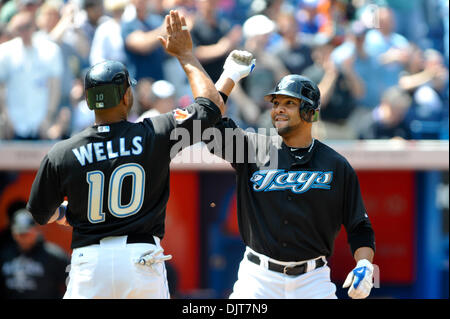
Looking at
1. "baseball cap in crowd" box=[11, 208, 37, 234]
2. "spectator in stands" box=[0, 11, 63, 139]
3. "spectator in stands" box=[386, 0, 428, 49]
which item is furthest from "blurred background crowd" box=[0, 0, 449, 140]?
"baseball cap in crowd" box=[11, 208, 37, 234]

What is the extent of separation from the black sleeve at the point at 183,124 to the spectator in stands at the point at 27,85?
3.89 metres

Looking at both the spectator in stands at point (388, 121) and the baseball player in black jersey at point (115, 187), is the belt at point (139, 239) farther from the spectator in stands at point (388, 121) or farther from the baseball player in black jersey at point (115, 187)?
the spectator in stands at point (388, 121)

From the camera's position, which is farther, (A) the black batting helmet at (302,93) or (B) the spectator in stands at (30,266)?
(B) the spectator in stands at (30,266)

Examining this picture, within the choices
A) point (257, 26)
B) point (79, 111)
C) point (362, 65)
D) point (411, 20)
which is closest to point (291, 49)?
point (257, 26)

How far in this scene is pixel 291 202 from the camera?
4.12 metres

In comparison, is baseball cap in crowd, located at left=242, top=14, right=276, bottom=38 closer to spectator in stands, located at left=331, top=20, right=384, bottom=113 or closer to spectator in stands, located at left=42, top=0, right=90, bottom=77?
spectator in stands, located at left=331, top=20, right=384, bottom=113

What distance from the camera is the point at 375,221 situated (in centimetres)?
813

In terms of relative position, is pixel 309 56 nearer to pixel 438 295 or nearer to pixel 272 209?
pixel 438 295

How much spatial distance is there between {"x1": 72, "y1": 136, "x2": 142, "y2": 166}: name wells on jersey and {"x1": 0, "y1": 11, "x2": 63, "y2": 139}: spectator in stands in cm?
384

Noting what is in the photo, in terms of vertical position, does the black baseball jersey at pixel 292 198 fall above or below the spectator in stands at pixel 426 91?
below

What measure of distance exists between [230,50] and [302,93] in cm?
347

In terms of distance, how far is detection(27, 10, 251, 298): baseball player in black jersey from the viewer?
3.67 metres

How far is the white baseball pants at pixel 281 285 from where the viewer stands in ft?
13.4

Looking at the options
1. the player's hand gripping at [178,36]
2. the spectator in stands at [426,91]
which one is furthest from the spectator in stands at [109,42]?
the player's hand gripping at [178,36]
